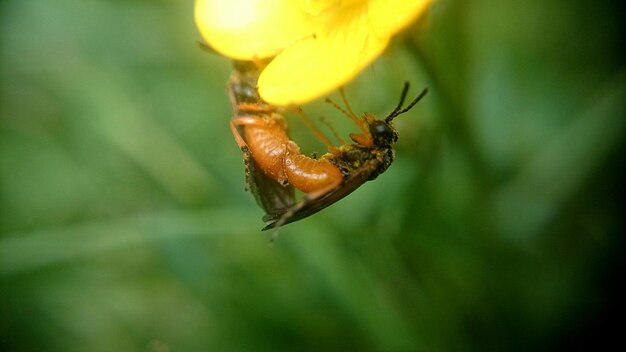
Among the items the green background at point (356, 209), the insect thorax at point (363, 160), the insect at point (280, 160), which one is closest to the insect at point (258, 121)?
the insect at point (280, 160)

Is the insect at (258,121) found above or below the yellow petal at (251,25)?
below

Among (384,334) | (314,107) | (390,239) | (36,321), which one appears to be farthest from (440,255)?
(36,321)

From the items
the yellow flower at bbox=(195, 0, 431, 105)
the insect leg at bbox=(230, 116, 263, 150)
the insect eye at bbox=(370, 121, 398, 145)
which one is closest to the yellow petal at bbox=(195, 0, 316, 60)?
the yellow flower at bbox=(195, 0, 431, 105)

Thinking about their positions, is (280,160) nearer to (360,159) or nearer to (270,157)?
(270,157)

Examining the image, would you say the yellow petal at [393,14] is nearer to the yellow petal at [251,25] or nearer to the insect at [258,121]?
the yellow petal at [251,25]

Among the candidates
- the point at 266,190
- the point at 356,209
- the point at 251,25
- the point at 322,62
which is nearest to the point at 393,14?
the point at 322,62
